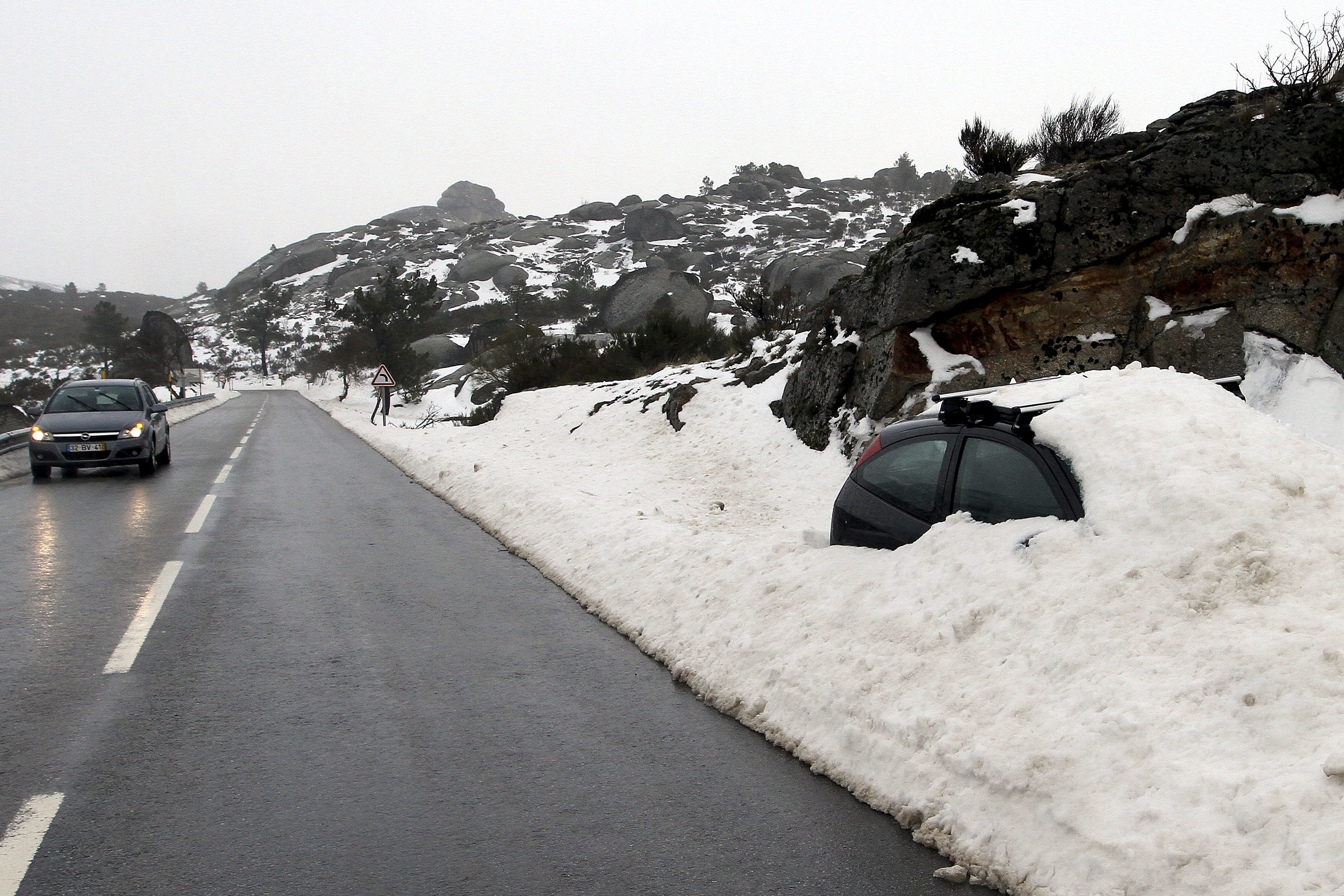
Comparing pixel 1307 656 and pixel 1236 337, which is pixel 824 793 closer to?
pixel 1307 656

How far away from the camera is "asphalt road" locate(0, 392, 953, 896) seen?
3.26 metres

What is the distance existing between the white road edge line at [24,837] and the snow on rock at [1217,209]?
1214 cm

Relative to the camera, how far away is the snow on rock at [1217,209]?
10719 millimetres

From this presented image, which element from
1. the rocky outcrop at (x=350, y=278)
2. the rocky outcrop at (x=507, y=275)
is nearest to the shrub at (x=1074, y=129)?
the rocky outcrop at (x=507, y=275)

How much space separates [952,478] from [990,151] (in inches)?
488

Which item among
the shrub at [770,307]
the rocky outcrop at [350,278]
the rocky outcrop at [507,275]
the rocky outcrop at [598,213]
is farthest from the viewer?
the rocky outcrop at [598,213]

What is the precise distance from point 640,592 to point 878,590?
2445 mm

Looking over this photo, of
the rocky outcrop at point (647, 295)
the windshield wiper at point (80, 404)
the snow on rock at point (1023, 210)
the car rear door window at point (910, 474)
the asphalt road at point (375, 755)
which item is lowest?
the asphalt road at point (375, 755)

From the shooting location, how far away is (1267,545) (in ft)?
12.7

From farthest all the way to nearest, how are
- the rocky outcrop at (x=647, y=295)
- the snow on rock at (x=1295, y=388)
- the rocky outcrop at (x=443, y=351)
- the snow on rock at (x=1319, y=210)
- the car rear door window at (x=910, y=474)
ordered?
the rocky outcrop at (x=443, y=351) → the rocky outcrop at (x=647, y=295) → the snow on rock at (x=1319, y=210) → the snow on rock at (x=1295, y=388) → the car rear door window at (x=910, y=474)

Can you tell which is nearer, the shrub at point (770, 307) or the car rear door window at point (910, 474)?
the car rear door window at point (910, 474)

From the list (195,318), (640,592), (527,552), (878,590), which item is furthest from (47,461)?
(195,318)

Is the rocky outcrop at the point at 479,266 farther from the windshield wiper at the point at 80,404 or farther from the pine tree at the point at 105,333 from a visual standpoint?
the windshield wiper at the point at 80,404

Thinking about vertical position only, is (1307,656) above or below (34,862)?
→ above
